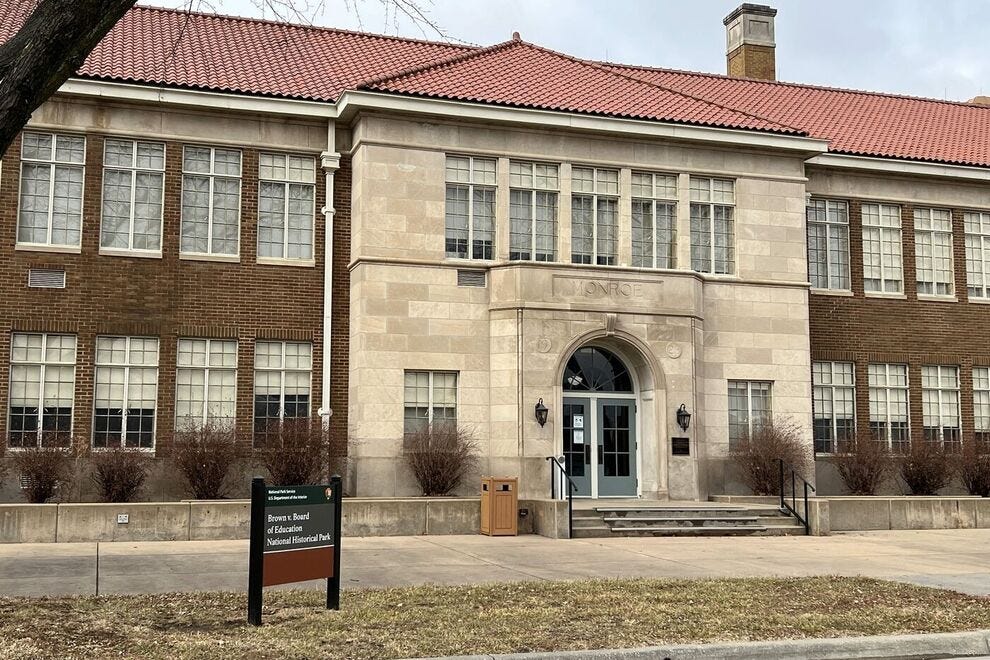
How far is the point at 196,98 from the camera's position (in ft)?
69.7

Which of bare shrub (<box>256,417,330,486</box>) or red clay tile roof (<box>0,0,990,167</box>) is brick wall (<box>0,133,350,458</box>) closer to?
bare shrub (<box>256,417,330,486</box>)

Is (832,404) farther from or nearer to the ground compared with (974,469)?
farther from the ground

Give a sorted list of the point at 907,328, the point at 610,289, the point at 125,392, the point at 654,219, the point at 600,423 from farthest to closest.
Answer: the point at 907,328 < the point at 654,219 < the point at 600,423 < the point at 610,289 < the point at 125,392

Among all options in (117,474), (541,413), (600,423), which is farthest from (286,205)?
(600,423)

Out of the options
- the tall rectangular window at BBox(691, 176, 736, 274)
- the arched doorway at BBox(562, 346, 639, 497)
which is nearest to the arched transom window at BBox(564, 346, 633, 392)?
the arched doorway at BBox(562, 346, 639, 497)

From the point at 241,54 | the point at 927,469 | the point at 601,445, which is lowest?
the point at 927,469

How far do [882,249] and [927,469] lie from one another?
5.81 metres

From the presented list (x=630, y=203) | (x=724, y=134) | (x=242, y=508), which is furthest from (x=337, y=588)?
(x=724, y=134)

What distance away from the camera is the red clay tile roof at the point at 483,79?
22328 millimetres

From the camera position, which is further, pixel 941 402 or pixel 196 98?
pixel 941 402

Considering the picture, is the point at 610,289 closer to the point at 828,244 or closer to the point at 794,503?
the point at 794,503

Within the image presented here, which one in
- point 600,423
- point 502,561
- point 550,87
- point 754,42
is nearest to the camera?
point 502,561

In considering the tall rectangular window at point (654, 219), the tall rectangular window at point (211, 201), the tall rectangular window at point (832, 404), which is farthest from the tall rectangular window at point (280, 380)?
the tall rectangular window at point (832, 404)

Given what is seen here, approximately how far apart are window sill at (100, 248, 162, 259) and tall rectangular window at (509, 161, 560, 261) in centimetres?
709
